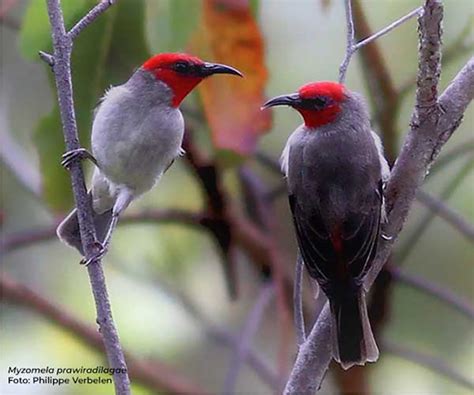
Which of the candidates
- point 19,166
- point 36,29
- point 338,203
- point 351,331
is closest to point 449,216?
point 338,203

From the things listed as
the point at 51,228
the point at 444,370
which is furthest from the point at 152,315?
the point at 444,370

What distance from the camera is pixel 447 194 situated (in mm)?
2322

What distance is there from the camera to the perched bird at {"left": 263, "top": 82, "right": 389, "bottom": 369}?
1.53 m

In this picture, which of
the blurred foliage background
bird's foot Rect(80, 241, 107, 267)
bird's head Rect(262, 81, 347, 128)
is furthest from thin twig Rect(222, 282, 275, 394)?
bird's foot Rect(80, 241, 107, 267)

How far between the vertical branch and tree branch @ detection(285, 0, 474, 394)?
0.24 m

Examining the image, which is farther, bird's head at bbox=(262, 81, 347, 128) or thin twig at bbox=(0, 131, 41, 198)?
thin twig at bbox=(0, 131, 41, 198)

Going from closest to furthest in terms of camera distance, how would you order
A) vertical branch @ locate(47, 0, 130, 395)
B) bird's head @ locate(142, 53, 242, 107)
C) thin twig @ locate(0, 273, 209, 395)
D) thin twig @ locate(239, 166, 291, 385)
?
vertical branch @ locate(47, 0, 130, 395) → bird's head @ locate(142, 53, 242, 107) → thin twig @ locate(239, 166, 291, 385) → thin twig @ locate(0, 273, 209, 395)

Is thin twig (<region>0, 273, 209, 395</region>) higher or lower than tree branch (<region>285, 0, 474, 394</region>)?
lower

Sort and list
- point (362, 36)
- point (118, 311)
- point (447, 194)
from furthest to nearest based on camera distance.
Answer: point (118, 311)
point (447, 194)
point (362, 36)

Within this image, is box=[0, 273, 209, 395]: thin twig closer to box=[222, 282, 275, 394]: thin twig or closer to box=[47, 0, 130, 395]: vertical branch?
box=[222, 282, 275, 394]: thin twig

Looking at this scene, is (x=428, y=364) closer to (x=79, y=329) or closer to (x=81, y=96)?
(x=79, y=329)

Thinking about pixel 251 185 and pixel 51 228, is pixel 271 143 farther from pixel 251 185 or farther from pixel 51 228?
pixel 51 228

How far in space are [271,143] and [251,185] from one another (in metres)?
0.33

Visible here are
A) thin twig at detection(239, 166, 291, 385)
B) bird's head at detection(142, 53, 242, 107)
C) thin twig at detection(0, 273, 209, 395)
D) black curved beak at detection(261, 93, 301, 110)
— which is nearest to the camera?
black curved beak at detection(261, 93, 301, 110)
